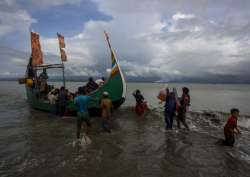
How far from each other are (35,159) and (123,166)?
264cm

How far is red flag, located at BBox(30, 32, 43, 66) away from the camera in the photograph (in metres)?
17.3

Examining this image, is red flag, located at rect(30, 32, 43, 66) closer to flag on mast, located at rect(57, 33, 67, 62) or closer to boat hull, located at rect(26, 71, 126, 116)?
flag on mast, located at rect(57, 33, 67, 62)

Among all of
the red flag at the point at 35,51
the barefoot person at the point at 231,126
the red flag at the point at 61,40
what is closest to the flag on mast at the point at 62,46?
the red flag at the point at 61,40

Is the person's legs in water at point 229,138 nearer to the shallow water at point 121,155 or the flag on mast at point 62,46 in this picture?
the shallow water at point 121,155

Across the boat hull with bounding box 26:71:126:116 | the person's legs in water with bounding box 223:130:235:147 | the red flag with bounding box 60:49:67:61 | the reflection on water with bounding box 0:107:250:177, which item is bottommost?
the reflection on water with bounding box 0:107:250:177

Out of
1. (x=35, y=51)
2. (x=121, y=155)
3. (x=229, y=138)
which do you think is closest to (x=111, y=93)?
(x=121, y=155)

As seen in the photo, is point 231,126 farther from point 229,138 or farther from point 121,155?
point 121,155

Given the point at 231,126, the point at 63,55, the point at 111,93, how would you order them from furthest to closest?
the point at 63,55 → the point at 111,93 → the point at 231,126

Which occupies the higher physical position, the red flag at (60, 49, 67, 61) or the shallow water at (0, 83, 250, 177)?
the red flag at (60, 49, 67, 61)

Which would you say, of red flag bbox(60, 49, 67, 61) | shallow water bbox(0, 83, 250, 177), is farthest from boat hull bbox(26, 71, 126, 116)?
red flag bbox(60, 49, 67, 61)

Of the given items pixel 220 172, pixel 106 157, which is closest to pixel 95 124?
pixel 106 157

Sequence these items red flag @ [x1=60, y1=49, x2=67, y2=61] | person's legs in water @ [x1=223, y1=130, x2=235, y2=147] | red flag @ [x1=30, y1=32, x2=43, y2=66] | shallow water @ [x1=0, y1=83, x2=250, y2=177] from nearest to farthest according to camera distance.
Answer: shallow water @ [x1=0, y1=83, x2=250, y2=177] < person's legs in water @ [x1=223, y1=130, x2=235, y2=147] < red flag @ [x1=60, y1=49, x2=67, y2=61] < red flag @ [x1=30, y1=32, x2=43, y2=66]

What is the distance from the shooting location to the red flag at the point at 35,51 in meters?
17.3

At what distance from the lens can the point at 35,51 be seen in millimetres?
17297
